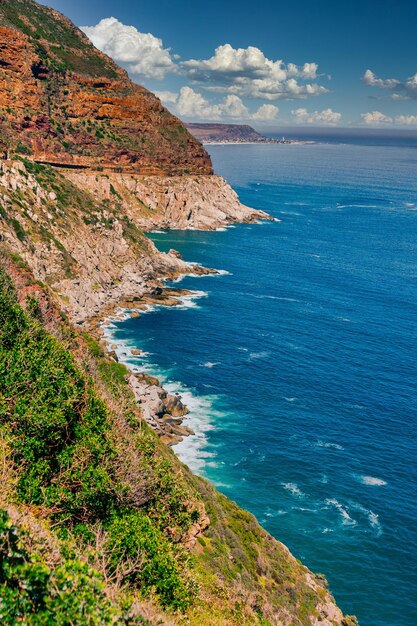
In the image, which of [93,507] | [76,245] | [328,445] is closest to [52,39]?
[76,245]

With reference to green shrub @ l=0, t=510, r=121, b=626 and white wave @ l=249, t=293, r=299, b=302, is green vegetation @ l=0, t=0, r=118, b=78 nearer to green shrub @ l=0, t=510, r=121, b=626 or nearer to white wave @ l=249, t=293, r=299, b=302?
white wave @ l=249, t=293, r=299, b=302

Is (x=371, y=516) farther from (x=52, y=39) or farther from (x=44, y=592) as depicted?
(x=52, y=39)

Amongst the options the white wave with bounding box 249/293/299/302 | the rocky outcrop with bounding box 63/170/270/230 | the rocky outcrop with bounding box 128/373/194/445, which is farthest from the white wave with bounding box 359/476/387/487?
the rocky outcrop with bounding box 63/170/270/230

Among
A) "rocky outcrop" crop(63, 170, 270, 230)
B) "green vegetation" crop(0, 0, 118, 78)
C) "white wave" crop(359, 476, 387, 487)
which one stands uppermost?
"green vegetation" crop(0, 0, 118, 78)

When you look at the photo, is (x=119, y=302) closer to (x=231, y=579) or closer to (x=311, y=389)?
(x=311, y=389)

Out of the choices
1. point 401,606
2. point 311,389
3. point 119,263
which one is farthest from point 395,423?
point 119,263

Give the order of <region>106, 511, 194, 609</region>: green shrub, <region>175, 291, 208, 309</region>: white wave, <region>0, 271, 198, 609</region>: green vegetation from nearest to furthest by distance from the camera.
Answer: <region>106, 511, 194, 609</region>: green shrub, <region>0, 271, 198, 609</region>: green vegetation, <region>175, 291, 208, 309</region>: white wave
